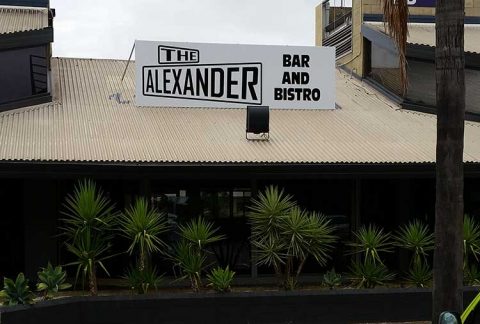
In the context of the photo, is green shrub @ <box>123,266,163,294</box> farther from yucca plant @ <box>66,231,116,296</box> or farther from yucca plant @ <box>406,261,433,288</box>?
yucca plant @ <box>406,261,433,288</box>

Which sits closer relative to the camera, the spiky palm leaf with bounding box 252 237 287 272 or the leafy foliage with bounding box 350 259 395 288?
the spiky palm leaf with bounding box 252 237 287 272

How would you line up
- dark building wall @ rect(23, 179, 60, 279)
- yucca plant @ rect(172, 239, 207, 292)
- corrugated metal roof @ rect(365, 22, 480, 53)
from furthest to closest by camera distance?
corrugated metal roof @ rect(365, 22, 480, 53) < dark building wall @ rect(23, 179, 60, 279) < yucca plant @ rect(172, 239, 207, 292)

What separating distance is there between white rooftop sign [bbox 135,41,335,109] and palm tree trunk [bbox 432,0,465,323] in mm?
7892

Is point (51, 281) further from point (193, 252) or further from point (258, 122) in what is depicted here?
point (258, 122)

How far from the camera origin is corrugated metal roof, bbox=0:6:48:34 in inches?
568

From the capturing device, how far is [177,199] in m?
13.4

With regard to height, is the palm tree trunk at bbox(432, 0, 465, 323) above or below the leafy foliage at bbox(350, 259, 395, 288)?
above

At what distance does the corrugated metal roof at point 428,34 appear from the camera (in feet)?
53.5

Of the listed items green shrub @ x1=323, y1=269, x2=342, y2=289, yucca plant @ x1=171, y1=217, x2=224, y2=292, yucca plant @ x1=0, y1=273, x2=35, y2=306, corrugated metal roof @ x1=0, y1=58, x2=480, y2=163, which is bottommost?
green shrub @ x1=323, y1=269, x2=342, y2=289

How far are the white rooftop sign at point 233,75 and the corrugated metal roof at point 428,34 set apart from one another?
2366 millimetres

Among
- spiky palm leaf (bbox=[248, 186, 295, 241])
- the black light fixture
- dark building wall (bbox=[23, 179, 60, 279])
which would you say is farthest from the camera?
the black light fixture

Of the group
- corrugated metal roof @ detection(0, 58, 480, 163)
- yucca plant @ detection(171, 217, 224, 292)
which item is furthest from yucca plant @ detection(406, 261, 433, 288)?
yucca plant @ detection(171, 217, 224, 292)

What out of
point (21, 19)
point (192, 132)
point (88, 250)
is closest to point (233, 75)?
point (192, 132)

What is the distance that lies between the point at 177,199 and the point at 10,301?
4477 mm
